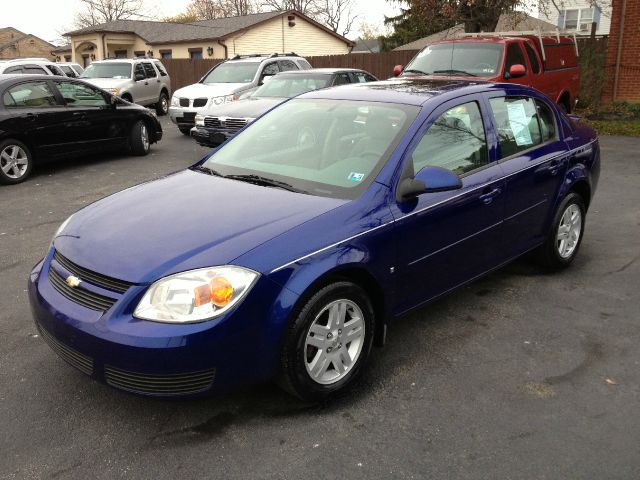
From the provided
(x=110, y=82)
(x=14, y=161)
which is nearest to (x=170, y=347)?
(x=14, y=161)

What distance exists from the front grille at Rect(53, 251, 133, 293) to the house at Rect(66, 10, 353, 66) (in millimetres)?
33212

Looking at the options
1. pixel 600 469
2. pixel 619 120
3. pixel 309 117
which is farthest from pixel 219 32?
pixel 600 469

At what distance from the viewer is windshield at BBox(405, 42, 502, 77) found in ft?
34.0

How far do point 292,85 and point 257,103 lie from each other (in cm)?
104

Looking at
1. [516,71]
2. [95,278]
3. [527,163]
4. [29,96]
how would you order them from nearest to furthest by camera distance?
[95,278] < [527,163] < [29,96] < [516,71]

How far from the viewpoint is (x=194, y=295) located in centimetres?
278

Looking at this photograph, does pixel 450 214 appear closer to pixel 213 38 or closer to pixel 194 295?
pixel 194 295

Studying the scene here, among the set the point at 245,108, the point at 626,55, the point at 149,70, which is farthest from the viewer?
the point at 149,70

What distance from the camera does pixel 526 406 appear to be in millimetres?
3230

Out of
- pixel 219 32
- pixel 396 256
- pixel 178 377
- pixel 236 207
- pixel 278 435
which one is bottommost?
pixel 278 435

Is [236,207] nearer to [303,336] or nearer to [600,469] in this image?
[303,336]

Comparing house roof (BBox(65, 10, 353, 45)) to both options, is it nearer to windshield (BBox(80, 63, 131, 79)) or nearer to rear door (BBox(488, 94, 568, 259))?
windshield (BBox(80, 63, 131, 79))

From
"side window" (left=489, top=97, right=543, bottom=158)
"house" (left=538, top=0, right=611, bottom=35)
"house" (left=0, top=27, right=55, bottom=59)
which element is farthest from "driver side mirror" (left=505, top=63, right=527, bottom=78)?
"house" (left=0, top=27, right=55, bottom=59)

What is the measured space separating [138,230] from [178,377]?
0.87 m
